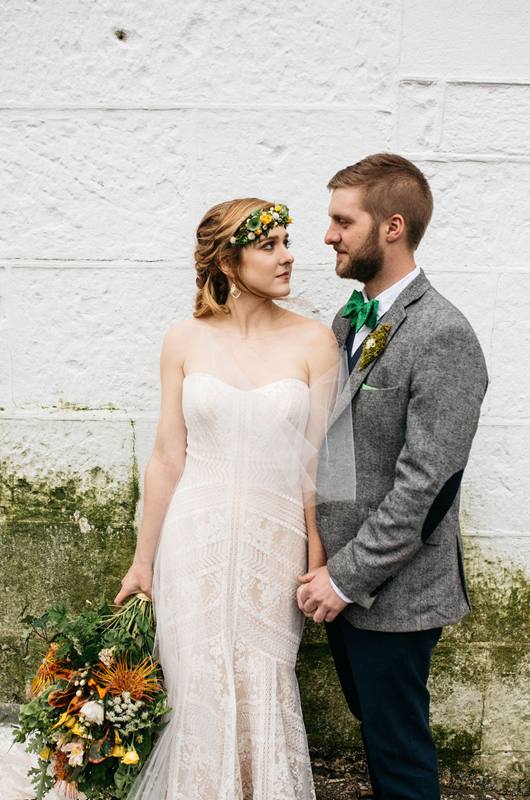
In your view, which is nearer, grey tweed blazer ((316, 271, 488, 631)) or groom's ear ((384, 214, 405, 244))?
grey tweed blazer ((316, 271, 488, 631))

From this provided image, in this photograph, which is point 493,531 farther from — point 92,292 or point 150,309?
point 92,292

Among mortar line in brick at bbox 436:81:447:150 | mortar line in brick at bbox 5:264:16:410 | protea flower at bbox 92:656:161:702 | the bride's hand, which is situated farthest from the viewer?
mortar line in brick at bbox 5:264:16:410

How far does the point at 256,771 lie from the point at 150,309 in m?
1.80

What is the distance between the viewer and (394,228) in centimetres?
191

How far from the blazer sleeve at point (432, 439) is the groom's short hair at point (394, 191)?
1.30ft

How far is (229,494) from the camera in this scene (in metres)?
2.06

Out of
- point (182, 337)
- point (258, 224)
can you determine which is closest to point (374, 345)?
point (258, 224)

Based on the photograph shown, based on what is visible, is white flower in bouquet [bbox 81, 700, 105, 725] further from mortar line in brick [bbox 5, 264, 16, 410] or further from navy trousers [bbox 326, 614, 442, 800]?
mortar line in brick [bbox 5, 264, 16, 410]

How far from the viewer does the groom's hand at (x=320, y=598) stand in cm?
192

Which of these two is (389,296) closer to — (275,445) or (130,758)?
(275,445)

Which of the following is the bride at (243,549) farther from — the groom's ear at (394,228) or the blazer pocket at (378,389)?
the groom's ear at (394,228)

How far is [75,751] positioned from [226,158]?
2228 millimetres

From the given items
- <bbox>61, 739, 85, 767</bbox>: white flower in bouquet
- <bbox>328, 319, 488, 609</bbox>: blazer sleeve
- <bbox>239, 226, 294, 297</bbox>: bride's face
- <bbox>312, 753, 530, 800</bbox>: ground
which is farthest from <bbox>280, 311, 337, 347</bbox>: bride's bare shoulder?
<bbox>312, 753, 530, 800</bbox>: ground

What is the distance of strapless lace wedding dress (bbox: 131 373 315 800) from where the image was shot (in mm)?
2018
